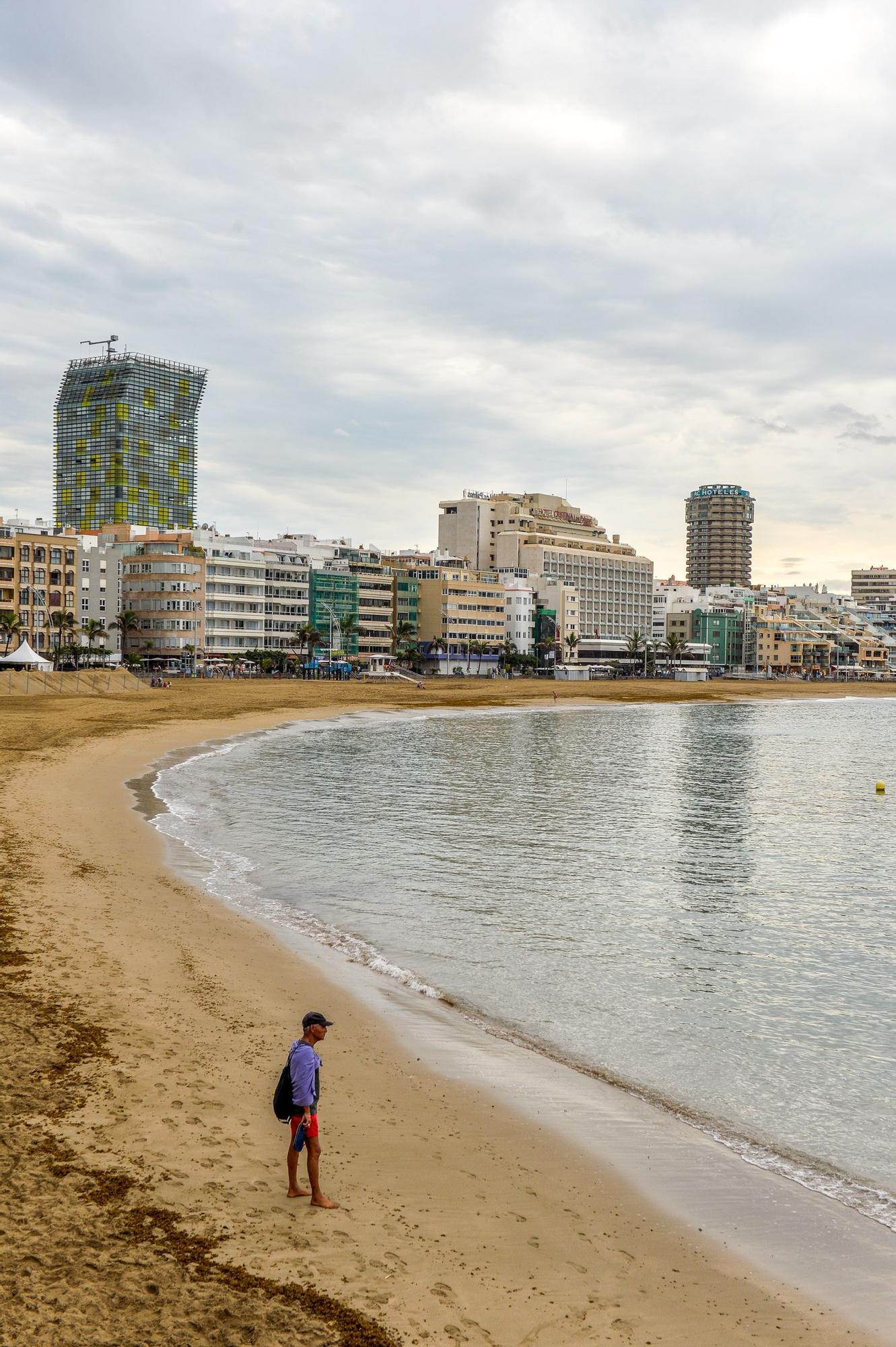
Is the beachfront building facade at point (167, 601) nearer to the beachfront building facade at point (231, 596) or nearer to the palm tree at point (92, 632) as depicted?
the beachfront building facade at point (231, 596)

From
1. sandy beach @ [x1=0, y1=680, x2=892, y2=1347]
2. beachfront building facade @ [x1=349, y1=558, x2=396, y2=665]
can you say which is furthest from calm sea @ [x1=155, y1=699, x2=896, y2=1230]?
beachfront building facade @ [x1=349, y1=558, x2=396, y2=665]

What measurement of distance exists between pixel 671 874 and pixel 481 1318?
23.5 meters

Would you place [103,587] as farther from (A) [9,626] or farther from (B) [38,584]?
(A) [9,626]

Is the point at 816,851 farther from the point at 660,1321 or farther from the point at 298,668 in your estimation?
the point at 298,668

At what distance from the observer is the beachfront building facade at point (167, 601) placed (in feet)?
510

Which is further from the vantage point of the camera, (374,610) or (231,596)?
(374,610)

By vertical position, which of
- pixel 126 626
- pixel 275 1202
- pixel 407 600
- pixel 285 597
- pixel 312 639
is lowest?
pixel 275 1202

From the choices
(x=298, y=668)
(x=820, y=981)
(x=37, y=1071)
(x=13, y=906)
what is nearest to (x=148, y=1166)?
(x=37, y=1071)

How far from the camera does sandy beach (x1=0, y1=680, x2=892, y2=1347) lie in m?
8.59

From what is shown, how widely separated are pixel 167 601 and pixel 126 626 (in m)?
6.74

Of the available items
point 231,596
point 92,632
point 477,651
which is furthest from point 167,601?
point 477,651

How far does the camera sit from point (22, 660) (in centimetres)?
10188

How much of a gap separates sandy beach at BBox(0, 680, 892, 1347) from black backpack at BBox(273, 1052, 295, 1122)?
0.81 meters

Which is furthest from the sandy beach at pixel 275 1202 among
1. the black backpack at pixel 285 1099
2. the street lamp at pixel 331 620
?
the street lamp at pixel 331 620
